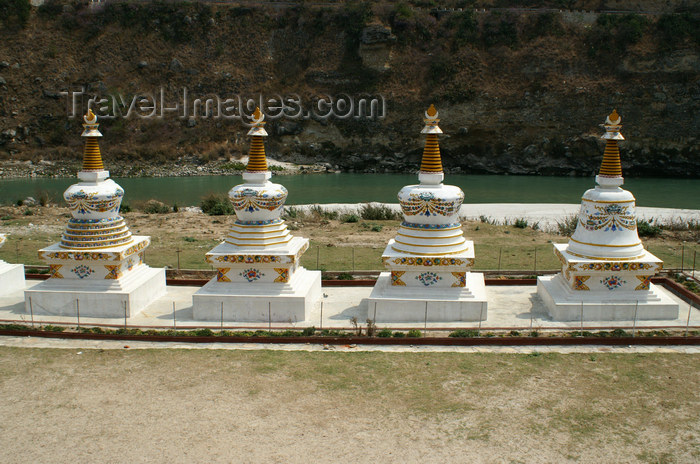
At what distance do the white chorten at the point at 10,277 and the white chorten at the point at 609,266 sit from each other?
39.2ft

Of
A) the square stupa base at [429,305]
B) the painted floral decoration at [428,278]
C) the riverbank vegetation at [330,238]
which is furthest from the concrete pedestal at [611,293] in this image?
the riverbank vegetation at [330,238]

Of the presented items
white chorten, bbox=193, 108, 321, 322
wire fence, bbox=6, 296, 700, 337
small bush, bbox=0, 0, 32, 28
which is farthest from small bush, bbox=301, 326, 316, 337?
small bush, bbox=0, 0, 32, 28

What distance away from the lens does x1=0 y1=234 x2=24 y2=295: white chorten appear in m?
14.1

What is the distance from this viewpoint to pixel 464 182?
49312 millimetres

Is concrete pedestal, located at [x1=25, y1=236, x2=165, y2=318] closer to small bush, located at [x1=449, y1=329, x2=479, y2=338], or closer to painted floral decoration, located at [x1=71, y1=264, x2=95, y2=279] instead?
painted floral decoration, located at [x1=71, y1=264, x2=95, y2=279]

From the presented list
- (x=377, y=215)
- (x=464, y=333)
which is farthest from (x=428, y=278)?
(x=377, y=215)

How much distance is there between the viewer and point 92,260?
12.8 meters

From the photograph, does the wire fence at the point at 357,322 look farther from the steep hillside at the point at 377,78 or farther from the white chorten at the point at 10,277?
the steep hillside at the point at 377,78

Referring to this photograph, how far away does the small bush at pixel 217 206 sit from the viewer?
27094 mm

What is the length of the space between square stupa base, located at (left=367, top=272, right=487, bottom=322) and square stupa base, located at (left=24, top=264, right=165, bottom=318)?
16.4ft

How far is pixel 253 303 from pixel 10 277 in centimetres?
621

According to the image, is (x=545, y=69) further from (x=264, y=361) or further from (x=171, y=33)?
(x=264, y=361)

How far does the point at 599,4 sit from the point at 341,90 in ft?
95.6

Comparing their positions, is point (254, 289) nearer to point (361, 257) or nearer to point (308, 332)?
point (308, 332)
